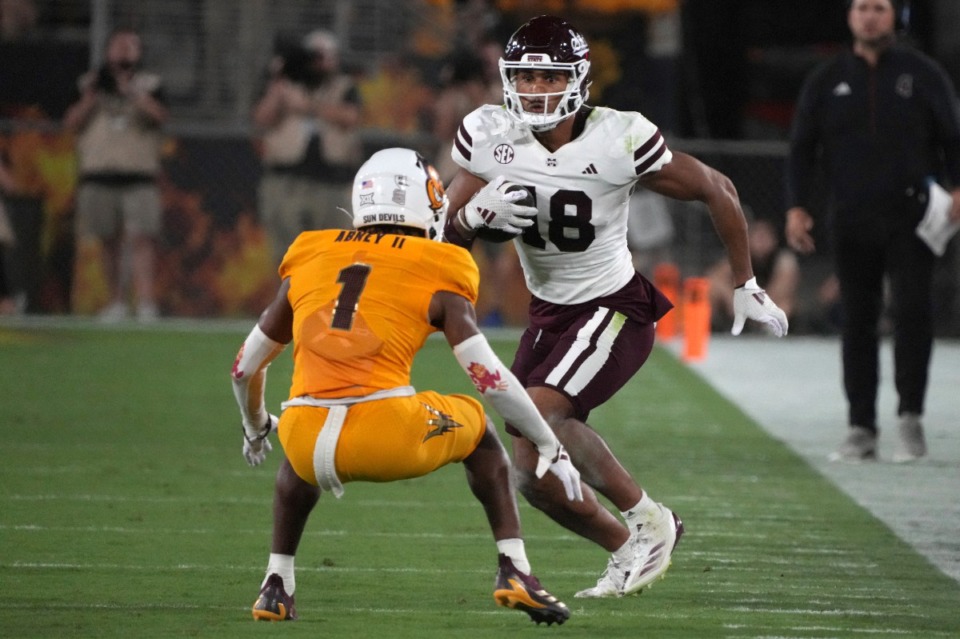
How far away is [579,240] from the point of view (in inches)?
206

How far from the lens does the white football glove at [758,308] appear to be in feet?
17.6

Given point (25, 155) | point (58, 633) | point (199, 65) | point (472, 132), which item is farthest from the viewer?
point (199, 65)

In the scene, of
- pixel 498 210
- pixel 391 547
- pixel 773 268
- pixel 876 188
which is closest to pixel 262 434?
pixel 498 210

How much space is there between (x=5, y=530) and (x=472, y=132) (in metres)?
2.04

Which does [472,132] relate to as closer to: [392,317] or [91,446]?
[392,317]

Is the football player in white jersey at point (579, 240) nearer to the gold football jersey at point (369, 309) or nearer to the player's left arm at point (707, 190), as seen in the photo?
the player's left arm at point (707, 190)

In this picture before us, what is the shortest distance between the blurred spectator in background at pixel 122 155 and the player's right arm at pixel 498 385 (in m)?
9.40

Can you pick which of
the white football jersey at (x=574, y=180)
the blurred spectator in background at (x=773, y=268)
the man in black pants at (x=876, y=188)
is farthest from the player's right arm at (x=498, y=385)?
the blurred spectator in background at (x=773, y=268)

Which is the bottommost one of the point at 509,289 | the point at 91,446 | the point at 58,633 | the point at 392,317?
the point at 509,289

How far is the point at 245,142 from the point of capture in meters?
14.9

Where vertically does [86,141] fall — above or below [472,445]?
below

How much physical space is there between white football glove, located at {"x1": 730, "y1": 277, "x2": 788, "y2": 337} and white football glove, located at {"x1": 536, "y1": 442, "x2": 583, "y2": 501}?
3.90 ft

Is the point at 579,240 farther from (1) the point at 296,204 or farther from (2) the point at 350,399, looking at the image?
(1) the point at 296,204

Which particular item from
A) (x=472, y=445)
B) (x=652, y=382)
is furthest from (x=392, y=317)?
(x=652, y=382)
